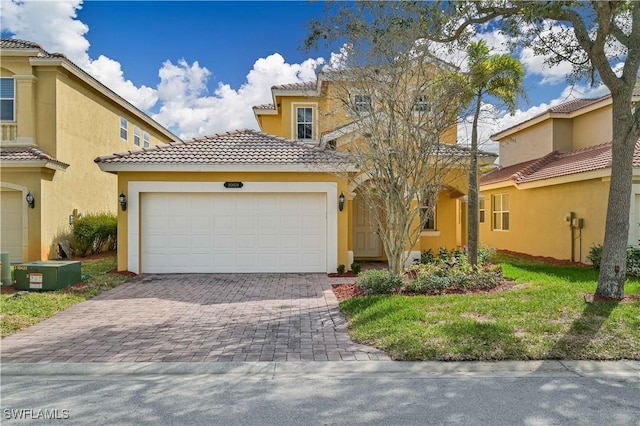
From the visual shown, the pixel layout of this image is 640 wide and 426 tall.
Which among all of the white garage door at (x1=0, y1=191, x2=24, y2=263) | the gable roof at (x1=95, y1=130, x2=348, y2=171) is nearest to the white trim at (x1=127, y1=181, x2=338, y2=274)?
the gable roof at (x1=95, y1=130, x2=348, y2=171)

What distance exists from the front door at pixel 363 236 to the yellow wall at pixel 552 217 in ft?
20.9

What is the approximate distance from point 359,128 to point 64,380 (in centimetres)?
713

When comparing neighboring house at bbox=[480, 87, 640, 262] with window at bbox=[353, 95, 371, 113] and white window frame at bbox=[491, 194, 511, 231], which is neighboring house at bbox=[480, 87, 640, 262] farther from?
window at bbox=[353, 95, 371, 113]

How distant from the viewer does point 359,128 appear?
30.8 feet

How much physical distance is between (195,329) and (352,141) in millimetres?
5830

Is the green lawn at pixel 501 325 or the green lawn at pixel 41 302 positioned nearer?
the green lawn at pixel 501 325

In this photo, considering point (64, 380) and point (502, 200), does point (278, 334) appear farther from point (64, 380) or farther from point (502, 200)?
point (502, 200)

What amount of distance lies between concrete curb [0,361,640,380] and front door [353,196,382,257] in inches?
372

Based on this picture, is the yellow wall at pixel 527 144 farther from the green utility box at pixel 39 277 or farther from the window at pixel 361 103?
the green utility box at pixel 39 277

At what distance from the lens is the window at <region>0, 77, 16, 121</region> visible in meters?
14.6

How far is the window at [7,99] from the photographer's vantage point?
1459 cm

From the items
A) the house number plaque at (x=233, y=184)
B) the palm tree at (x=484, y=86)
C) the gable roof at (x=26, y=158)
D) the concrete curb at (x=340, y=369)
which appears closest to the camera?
the concrete curb at (x=340, y=369)

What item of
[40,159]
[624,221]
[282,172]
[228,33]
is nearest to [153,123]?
[40,159]

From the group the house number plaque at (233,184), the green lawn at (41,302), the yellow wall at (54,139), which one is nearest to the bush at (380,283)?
the house number plaque at (233,184)
